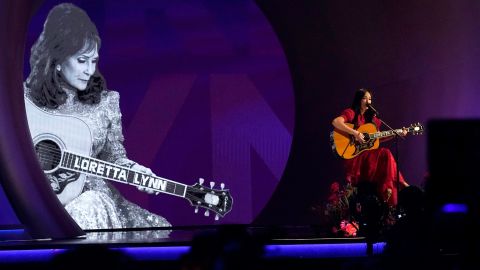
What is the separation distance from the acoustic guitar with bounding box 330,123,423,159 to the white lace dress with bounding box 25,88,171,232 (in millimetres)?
2231

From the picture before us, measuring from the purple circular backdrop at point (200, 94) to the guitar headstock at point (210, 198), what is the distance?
8cm

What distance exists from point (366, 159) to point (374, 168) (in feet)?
0.47

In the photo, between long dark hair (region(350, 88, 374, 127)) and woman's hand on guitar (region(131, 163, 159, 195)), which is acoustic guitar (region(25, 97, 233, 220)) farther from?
long dark hair (region(350, 88, 374, 127))

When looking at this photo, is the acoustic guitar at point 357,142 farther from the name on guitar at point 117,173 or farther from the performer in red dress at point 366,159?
the name on guitar at point 117,173

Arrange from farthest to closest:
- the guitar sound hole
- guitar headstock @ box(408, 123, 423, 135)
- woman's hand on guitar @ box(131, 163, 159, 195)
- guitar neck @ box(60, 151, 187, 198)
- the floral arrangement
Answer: guitar headstock @ box(408, 123, 423, 135), woman's hand on guitar @ box(131, 163, 159, 195), guitar neck @ box(60, 151, 187, 198), the guitar sound hole, the floral arrangement

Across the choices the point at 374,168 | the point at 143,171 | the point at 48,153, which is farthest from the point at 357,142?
the point at 48,153

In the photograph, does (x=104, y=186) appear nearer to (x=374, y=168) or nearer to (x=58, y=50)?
(x=58, y=50)

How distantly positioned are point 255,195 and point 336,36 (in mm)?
2125

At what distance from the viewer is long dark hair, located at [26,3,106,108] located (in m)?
7.83

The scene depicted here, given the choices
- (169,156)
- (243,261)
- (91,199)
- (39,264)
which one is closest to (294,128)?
(169,156)

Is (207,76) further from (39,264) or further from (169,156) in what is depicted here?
(39,264)

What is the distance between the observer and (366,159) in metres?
8.90

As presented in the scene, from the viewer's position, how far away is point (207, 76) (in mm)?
8562

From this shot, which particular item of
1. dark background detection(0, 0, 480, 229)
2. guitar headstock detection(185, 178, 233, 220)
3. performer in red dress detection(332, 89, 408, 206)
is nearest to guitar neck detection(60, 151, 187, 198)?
guitar headstock detection(185, 178, 233, 220)
